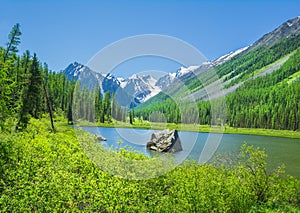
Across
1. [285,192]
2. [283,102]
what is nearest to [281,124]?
[283,102]

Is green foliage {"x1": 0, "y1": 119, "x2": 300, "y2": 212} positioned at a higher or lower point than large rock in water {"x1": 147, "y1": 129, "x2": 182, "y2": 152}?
lower

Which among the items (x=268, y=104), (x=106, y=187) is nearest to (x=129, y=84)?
(x=106, y=187)

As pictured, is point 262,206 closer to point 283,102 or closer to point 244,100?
point 283,102

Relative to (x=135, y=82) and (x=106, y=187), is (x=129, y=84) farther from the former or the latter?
(x=106, y=187)

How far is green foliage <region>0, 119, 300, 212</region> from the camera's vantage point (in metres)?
7.77

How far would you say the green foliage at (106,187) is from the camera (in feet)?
25.5

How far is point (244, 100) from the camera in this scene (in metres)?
152

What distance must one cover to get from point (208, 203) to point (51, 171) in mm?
5178

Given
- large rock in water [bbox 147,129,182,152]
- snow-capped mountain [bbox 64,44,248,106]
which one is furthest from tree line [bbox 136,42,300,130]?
snow-capped mountain [bbox 64,44,248,106]

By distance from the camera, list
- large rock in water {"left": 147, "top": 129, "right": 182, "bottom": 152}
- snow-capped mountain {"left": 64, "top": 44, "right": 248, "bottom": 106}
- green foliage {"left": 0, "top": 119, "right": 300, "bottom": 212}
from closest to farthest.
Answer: green foliage {"left": 0, "top": 119, "right": 300, "bottom": 212} < snow-capped mountain {"left": 64, "top": 44, "right": 248, "bottom": 106} < large rock in water {"left": 147, "top": 129, "right": 182, "bottom": 152}

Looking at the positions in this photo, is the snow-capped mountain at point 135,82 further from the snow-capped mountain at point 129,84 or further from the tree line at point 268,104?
the tree line at point 268,104

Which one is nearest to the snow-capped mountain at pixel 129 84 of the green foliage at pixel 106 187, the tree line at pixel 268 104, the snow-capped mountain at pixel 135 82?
the snow-capped mountain at pixel 135 82

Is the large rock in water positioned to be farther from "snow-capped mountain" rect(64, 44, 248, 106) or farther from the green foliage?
"snow-capped mountain" rect(64, 44, 248, 106)

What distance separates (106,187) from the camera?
8.65 metres
